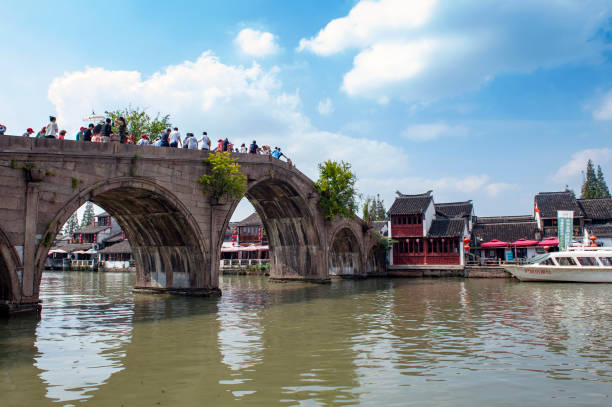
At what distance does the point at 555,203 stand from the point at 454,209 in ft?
30.0

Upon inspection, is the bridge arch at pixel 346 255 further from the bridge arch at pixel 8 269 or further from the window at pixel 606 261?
the bridge arch at pixel 8 269

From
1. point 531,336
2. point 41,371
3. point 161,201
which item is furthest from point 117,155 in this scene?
point 531,336

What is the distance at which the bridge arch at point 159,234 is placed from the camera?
19641 millimetres

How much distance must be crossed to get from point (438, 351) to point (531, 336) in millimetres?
3165

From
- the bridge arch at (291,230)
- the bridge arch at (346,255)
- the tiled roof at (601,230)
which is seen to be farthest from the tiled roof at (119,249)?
the tiled roof at (601,230)

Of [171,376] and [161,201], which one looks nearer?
[171,376]

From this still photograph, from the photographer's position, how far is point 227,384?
7.53m

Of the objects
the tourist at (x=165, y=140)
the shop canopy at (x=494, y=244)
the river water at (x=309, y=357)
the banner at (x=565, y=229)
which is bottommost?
the river water at (x=309, y=357)

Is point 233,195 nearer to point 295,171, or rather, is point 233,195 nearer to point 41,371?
point 295,171

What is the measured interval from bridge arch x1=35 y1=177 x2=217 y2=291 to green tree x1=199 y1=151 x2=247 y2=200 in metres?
1.46

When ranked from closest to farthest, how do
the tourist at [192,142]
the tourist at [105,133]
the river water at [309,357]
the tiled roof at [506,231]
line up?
the river water at [309,357]
the tourist at [105,133]
the tourist at [192,142]
the tiled roof at [506,231]

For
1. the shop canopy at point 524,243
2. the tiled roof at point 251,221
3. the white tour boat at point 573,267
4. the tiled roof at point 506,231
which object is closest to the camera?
the white tour boat at point 573,267

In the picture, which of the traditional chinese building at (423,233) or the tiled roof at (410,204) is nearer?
the traditional chinese building at (423,233)

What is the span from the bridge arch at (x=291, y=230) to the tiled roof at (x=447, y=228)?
14758 millimetres
